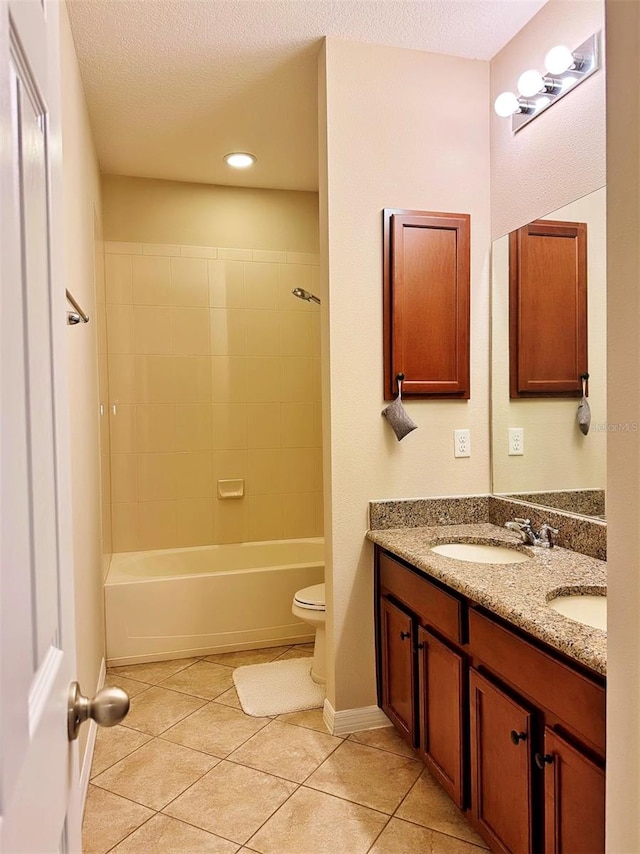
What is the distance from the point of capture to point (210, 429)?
13.1ft

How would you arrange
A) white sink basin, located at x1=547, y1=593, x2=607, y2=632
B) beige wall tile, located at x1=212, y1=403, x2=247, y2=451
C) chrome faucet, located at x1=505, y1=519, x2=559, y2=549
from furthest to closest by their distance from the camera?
1. beige wall tile, located at x1=212, y1=403, x2=247, y2=451
2. chrome faucet, located at x1=505, y1=519, x2=559, y2=549
3. white sink basin, located at x1=547, y1=593, x2=607, y2=632

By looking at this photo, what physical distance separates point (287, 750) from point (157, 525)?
185cm

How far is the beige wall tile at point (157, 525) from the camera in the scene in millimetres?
3861

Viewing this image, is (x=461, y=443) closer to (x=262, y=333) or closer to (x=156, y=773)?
(x=156, y=773)

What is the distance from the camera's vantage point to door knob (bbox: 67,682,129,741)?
29.0 inches

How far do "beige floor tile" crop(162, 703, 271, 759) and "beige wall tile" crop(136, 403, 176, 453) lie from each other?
Result: 1.67 metres

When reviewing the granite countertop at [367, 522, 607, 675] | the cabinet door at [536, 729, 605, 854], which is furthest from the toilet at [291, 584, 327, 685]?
the cabinet door at [536, 729, 605, 854]

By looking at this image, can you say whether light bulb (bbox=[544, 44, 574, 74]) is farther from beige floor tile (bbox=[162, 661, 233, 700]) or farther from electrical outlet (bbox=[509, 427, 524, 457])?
beige floor tile (bbox=[162, 661, 233, 700])

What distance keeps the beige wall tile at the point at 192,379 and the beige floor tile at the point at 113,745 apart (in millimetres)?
1979

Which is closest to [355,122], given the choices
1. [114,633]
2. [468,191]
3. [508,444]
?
[468,191]

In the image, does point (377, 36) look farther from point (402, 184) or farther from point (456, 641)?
point (456, 641)

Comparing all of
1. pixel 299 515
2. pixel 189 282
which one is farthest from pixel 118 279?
pixel 299 515

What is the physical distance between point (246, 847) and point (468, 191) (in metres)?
2.55

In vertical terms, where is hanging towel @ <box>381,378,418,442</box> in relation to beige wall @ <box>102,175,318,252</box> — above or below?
below
